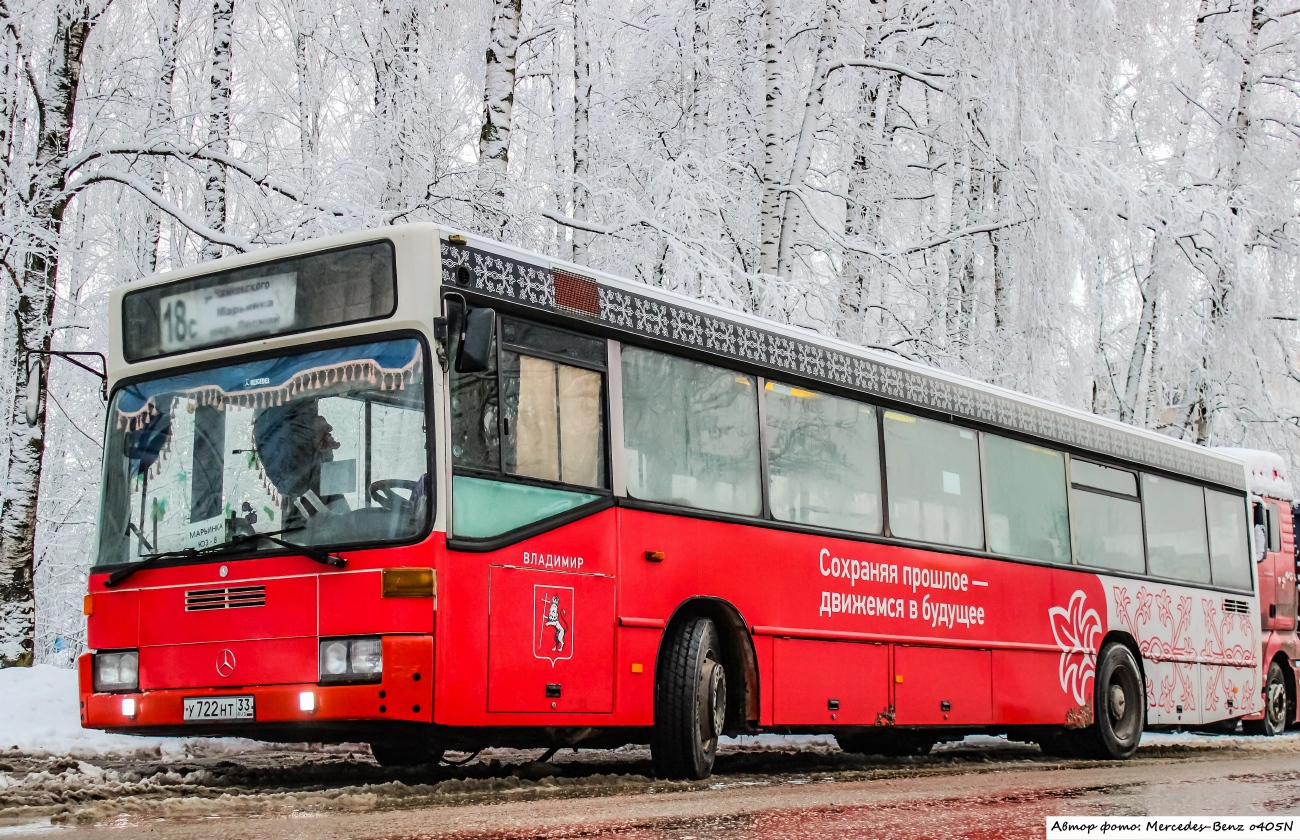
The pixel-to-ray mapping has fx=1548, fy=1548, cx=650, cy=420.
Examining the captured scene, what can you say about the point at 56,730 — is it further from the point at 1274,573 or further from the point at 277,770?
the point at 1274,573

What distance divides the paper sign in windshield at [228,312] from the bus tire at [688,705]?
309cm

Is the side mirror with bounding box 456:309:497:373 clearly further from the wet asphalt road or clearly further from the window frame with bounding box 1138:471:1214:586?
the window frame with bounding box 1138:471:1214:586

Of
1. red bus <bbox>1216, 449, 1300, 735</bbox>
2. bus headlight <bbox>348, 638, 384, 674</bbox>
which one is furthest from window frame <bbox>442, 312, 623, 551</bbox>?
red bus <bbox>1216, 449, 1300, 735</bbox>

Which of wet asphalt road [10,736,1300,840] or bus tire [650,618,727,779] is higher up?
bus tire [650,618,727,779]

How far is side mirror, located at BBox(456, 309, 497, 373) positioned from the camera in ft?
25.4

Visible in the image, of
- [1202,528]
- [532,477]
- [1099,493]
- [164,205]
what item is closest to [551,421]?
[532,477]

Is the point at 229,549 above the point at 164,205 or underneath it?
underneath

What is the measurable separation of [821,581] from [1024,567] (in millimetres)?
3191

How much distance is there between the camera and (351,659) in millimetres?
7812

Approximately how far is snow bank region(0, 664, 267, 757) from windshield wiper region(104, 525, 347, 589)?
2.22 m

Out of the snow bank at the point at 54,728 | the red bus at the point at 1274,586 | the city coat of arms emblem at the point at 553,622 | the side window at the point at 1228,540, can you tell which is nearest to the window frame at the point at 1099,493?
the side window at the point at 1228,540

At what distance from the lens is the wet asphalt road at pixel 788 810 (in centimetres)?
620

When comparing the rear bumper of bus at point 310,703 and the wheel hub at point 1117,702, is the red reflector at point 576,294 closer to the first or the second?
the rear bumper of bus at point 310,703

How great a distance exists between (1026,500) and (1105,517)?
1517 mm
